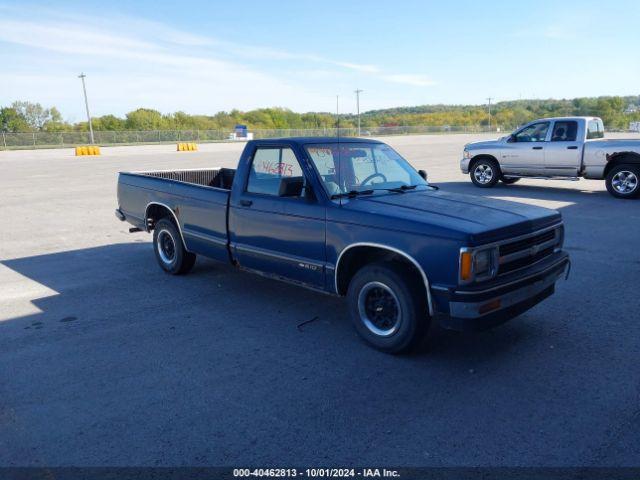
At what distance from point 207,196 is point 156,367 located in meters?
2.32

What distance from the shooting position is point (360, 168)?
17.4 ft

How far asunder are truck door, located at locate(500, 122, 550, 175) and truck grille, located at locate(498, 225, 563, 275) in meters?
10.2

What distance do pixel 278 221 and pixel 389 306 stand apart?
1404 millimetres

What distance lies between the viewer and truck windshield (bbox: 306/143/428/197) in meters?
5.01

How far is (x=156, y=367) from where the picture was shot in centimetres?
421

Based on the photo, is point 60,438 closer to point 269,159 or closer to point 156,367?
point 156,367

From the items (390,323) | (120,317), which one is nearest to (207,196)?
(120,317)

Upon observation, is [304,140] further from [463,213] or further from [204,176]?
[204,176]

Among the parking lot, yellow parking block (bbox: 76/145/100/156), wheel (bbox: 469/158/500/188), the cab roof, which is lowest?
the parking lot

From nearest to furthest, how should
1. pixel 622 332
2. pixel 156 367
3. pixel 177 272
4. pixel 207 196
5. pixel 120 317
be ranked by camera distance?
pixel 156 367 < pixel 622 332 < pixel 120 317 < pixel 207 196 < pixel 177 272

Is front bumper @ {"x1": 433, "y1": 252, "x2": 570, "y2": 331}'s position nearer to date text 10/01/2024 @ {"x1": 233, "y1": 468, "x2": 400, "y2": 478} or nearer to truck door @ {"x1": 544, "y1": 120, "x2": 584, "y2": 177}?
date text 10/01/2024 @ {"x1": 233, "y1": 468, "x2": 400, "y2": 478}

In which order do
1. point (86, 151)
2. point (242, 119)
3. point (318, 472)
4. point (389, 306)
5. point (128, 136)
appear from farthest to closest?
1. point (242, 119)
2. point (128, 136)
3. point (86, 151)
4. point (389, 306)
5. point (318, 472)

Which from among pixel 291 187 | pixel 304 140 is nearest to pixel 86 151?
pixel 304 140

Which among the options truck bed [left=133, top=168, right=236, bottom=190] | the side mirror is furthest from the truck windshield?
truck bed [left=133, top=168, right=236, bottom=190]
